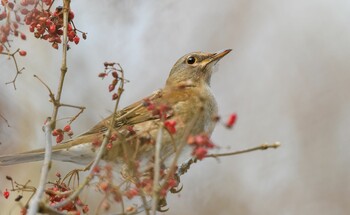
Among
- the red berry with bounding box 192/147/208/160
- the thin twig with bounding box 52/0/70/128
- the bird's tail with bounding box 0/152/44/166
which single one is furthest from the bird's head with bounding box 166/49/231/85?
the red berry with bounding box 192/147/208/160

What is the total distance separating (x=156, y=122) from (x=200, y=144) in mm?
492

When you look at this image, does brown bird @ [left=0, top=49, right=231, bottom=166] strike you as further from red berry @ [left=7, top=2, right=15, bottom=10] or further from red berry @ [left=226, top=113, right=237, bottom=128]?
red berry @ [left=7, top=2, right=15, bottom=10]

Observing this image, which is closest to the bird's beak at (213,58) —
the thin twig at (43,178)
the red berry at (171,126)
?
the red berry at (171,126)

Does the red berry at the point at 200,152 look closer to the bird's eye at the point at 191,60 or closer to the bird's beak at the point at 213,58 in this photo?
the bird's beak at the point at 213,58

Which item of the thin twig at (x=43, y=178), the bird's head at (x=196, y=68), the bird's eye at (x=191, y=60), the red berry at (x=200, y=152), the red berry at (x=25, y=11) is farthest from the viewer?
the bird's eye at (x=191, y=60)

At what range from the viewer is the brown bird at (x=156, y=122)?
254 cm

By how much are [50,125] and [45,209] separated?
50cm

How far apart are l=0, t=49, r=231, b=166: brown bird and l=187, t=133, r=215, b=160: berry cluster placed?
0.48ft

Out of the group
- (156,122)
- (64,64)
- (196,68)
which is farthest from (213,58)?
(64,64)

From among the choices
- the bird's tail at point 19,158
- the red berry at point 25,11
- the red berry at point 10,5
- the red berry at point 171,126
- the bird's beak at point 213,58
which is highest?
the bird's beak at point 213,58

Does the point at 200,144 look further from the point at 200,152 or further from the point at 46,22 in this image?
the point at 46,22

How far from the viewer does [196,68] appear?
4906 mm

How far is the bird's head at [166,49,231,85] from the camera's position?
4836mm

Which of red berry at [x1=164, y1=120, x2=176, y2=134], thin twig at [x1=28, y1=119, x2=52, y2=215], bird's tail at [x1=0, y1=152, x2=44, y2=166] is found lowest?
thin twig at [x1=28, y1=119, x2=52, y2=215]
